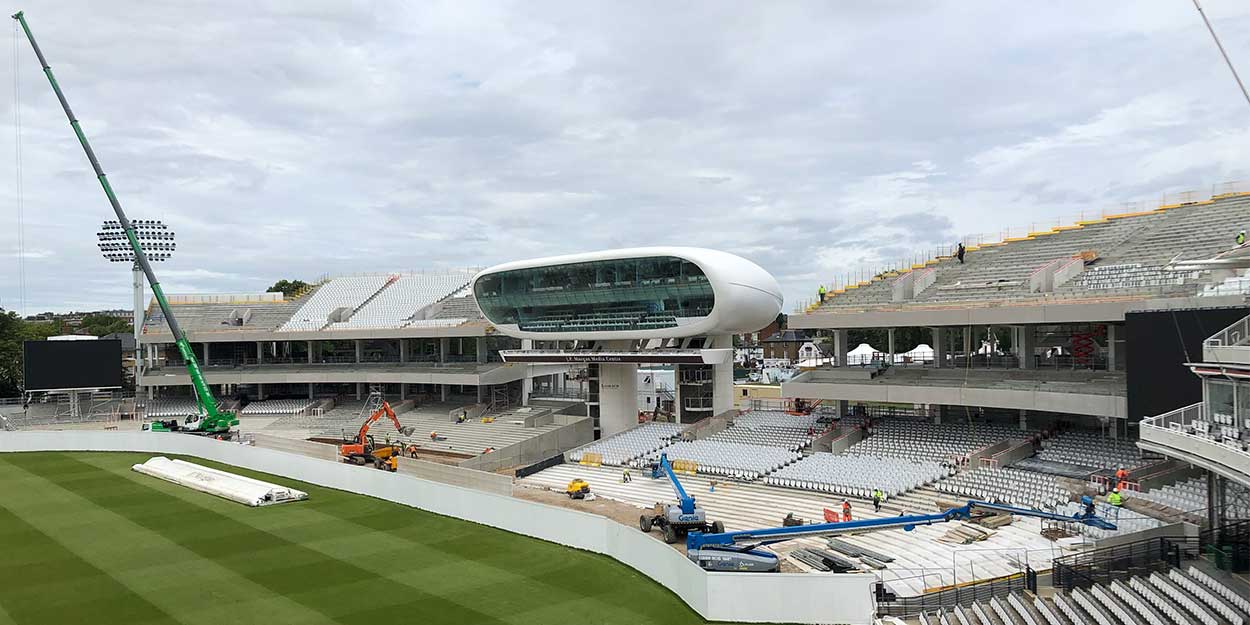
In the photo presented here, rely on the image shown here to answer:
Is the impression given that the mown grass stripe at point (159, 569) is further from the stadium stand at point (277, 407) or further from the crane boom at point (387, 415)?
the stadium stand at point (277, 407)

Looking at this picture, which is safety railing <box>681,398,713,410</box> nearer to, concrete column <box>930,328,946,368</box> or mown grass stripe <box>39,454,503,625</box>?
concrete column <box>930,328,946,368</box>

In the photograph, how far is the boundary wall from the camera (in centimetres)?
2228

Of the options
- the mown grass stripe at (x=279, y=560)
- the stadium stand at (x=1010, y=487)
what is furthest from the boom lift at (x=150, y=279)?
the stadium stand at (x=1010, y=487)

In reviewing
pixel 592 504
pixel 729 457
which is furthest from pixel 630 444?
pixel 592 504

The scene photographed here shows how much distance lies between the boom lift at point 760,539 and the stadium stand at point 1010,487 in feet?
9.84

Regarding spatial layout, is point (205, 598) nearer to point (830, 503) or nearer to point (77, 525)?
point (77, 525)

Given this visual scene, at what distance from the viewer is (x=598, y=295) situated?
5416 cm

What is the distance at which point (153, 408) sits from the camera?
7538cm

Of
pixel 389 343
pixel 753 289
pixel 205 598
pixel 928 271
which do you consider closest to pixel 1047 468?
pixel 928 271

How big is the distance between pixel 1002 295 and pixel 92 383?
64.6m

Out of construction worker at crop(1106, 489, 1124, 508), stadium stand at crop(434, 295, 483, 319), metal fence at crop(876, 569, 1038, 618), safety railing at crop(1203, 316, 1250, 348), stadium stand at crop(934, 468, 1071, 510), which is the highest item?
stadium stand at crop(434, 295, 483, 319)

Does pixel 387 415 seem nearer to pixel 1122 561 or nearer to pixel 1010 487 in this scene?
pixel 1010 487

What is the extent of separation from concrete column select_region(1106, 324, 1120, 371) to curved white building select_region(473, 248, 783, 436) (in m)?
17.9

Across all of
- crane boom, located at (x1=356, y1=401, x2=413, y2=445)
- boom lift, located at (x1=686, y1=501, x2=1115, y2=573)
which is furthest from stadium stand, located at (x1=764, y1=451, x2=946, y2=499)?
crane boom, located at (x1=356, y1=401, x2=413, y2=445)
